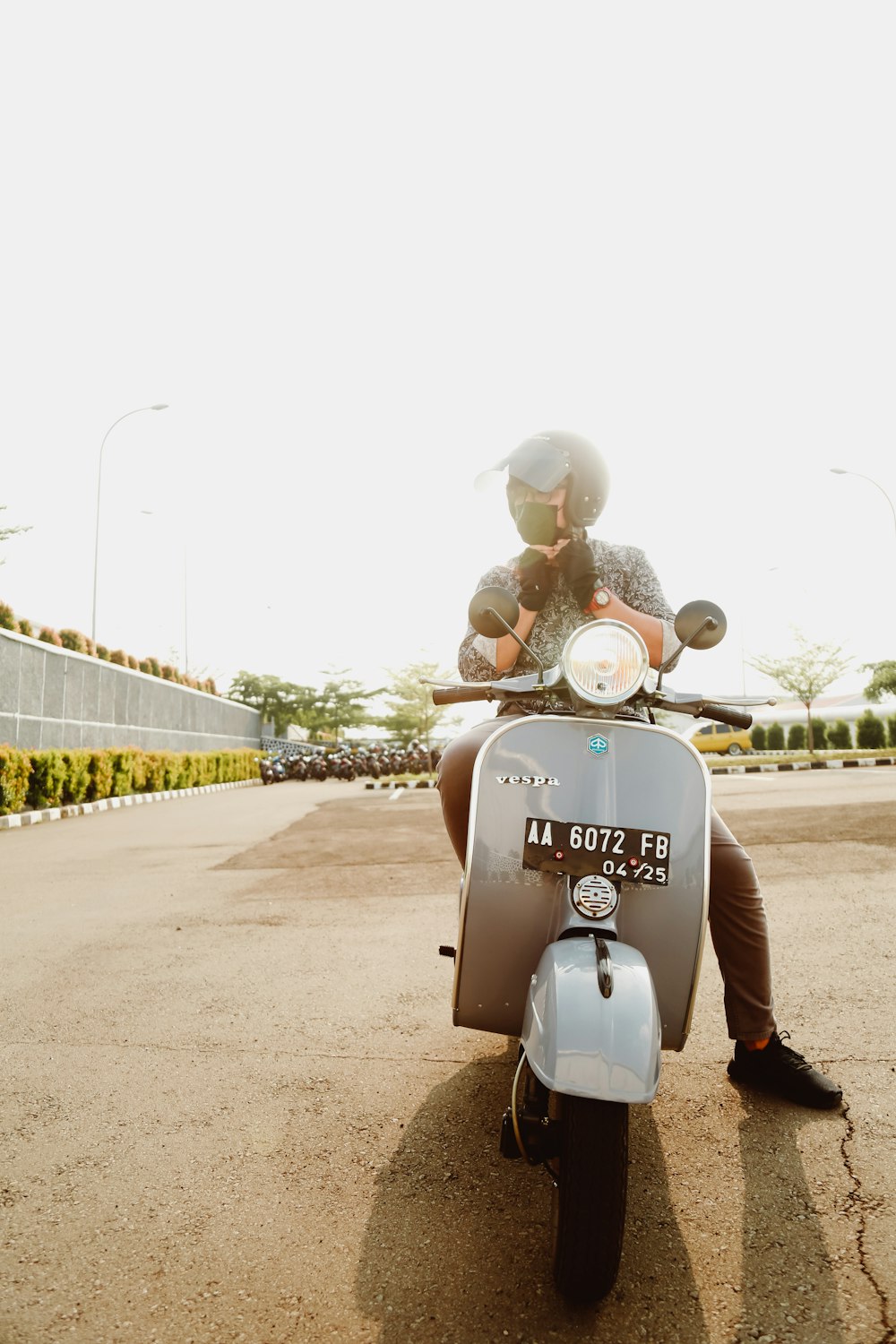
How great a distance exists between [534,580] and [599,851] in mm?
769

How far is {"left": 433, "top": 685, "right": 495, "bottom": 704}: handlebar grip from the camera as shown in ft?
8.05

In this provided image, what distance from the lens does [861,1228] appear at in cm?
202

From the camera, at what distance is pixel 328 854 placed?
27.9 feet

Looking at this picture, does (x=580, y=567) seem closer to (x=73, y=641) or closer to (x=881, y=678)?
(x=73, y=641)

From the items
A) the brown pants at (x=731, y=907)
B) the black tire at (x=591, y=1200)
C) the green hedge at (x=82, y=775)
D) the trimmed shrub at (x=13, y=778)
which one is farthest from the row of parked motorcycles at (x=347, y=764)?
the black tire at (x=591, y=1200)

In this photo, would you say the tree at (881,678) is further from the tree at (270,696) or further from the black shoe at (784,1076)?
the black shoe at (784,1076)

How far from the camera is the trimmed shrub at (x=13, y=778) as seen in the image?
13.7 meters

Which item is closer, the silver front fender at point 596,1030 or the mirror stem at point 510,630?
the silver front fender at point 596,1030

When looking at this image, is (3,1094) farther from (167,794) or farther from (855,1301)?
(167,794)

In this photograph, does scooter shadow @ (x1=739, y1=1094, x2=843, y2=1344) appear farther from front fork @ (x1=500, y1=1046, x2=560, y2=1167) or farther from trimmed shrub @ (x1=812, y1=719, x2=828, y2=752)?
trimmed shrub @ (x1=812, y1=719, x2=828, y2=752)

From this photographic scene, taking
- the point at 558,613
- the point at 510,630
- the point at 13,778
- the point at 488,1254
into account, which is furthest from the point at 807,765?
the point at 488,1254

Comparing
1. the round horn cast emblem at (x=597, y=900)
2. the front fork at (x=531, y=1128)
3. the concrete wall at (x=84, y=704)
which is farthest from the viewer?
the concrete wall at (x=84, y=704)

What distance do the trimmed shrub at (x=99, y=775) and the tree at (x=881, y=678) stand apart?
A: 40.6m

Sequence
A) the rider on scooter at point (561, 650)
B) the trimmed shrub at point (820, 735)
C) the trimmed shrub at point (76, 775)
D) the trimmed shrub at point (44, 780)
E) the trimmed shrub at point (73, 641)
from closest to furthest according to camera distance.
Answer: the rider on scooter at point (561, 650) → the trimmed shrub at point (44, 780) → the trimmed shrub at point (76, 775) → the trimmed shrub at point (73, 641) → the trimmed shrub at point (820, 735)
